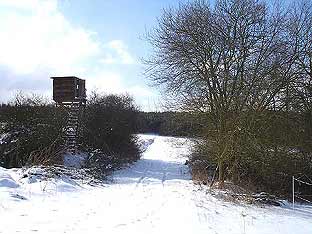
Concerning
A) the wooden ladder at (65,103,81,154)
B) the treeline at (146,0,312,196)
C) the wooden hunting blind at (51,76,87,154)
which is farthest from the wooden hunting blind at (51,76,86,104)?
the treeline at (146,0,312,196)

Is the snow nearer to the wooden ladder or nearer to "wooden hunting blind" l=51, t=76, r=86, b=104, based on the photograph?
the wooden ladder

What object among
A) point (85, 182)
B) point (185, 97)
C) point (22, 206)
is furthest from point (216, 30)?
point (22, 206)

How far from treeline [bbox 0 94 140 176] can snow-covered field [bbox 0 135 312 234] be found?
14.8 feet

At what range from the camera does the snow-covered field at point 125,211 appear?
8305mm

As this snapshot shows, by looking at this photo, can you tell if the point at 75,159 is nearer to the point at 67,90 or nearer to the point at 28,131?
the point at 28,131

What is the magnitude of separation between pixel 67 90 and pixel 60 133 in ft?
20.2

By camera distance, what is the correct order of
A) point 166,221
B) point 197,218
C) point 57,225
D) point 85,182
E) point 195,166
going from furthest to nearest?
point 195,166, point 85,182, point 197,218, point 166,221, point 57,225

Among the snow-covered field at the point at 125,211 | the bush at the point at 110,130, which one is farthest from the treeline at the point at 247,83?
the bush at the point at 110,130

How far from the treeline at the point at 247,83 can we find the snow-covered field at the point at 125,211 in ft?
11.1

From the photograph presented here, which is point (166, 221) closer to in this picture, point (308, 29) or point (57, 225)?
point (57, 225)

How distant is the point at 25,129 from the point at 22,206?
38.5 ft

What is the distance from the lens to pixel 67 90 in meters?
28.4

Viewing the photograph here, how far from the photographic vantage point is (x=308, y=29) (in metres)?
18.5

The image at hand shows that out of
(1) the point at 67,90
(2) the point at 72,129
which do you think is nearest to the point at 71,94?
(1) the point at 67,90
